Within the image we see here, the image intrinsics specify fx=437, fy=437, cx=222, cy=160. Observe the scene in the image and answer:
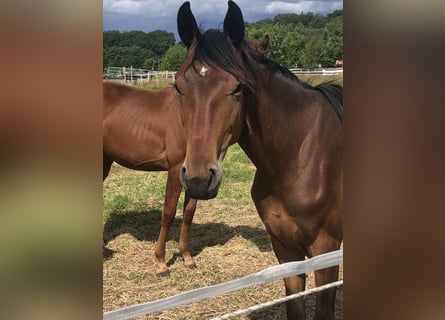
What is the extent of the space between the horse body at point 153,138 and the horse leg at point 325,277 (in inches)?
65.3

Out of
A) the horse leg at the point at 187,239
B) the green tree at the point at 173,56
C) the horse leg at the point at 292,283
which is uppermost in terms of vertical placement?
the green tree at the point at 173,56

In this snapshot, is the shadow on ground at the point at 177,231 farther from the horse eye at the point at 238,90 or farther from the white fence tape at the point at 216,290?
the white fence tape at the point at 216,290

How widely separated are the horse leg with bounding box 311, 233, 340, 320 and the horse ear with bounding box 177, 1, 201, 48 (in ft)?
3.10

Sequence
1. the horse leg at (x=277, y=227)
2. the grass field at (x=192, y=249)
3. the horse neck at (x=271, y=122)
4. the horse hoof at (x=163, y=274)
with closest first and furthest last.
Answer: the horse neck at (x=271, y=122) < the horse leg at (x=277, y=227) < the grass field at (x=192, y=249) < the horse hoof at (x=163, y=274)

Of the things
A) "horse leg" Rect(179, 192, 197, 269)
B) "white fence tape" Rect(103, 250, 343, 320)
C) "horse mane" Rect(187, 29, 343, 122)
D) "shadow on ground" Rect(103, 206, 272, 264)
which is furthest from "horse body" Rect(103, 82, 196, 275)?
"white fence tape" Rect(103, 250, 343, 320)

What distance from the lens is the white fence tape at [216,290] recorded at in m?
0.65

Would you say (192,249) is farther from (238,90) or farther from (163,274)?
(238,90)

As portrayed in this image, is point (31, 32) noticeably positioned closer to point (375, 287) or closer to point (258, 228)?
point (375, 287)

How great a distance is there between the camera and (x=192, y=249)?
12.5 feet

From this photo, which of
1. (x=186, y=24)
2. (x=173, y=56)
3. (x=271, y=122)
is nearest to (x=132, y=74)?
(x=173, y=56)

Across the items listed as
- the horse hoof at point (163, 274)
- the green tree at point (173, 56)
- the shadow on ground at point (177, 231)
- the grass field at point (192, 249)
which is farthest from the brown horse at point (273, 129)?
the shadow on ground at point (177, 231)

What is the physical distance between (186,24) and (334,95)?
71 cm

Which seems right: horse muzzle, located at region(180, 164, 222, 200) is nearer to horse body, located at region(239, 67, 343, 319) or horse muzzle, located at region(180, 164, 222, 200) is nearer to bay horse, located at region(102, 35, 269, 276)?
horse body, located at region(239, 67, 343, 319)

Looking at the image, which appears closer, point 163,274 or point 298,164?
point 298,164
